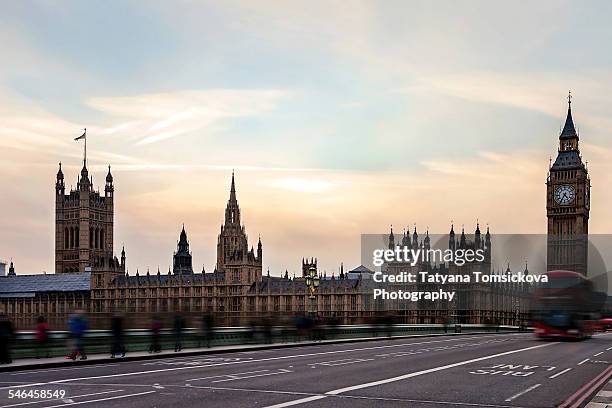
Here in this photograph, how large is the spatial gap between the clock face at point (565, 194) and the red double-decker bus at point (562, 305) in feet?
437

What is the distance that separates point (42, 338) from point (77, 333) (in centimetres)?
149

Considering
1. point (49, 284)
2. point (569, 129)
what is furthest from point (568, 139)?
point (49, 284)

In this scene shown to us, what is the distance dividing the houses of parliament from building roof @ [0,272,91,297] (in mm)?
309

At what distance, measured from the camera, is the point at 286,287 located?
15438 cm

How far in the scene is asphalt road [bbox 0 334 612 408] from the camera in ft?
A: 55.4

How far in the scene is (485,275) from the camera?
144 m

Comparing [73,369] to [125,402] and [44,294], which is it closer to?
[125,402]

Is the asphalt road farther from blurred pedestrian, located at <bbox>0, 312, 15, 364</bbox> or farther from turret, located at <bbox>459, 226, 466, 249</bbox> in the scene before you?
turret, located at <bbox>459, 226, 466, 249</bbox>

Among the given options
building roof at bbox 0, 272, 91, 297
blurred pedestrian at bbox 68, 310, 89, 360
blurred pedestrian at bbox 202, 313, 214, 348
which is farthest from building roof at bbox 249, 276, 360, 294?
blurred pedestrian at bbox 68, 310, 89, 360

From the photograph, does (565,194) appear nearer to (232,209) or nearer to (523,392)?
(232,209)

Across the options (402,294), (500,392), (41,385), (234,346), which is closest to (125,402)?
(41,385)

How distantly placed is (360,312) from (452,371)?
11858 cm

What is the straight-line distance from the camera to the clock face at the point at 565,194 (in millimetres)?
179375

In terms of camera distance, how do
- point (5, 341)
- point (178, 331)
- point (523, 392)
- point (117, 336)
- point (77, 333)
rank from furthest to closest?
point (178, 331), point (117, 336), point (77, 333), point (5, 341), point (523, 392)
